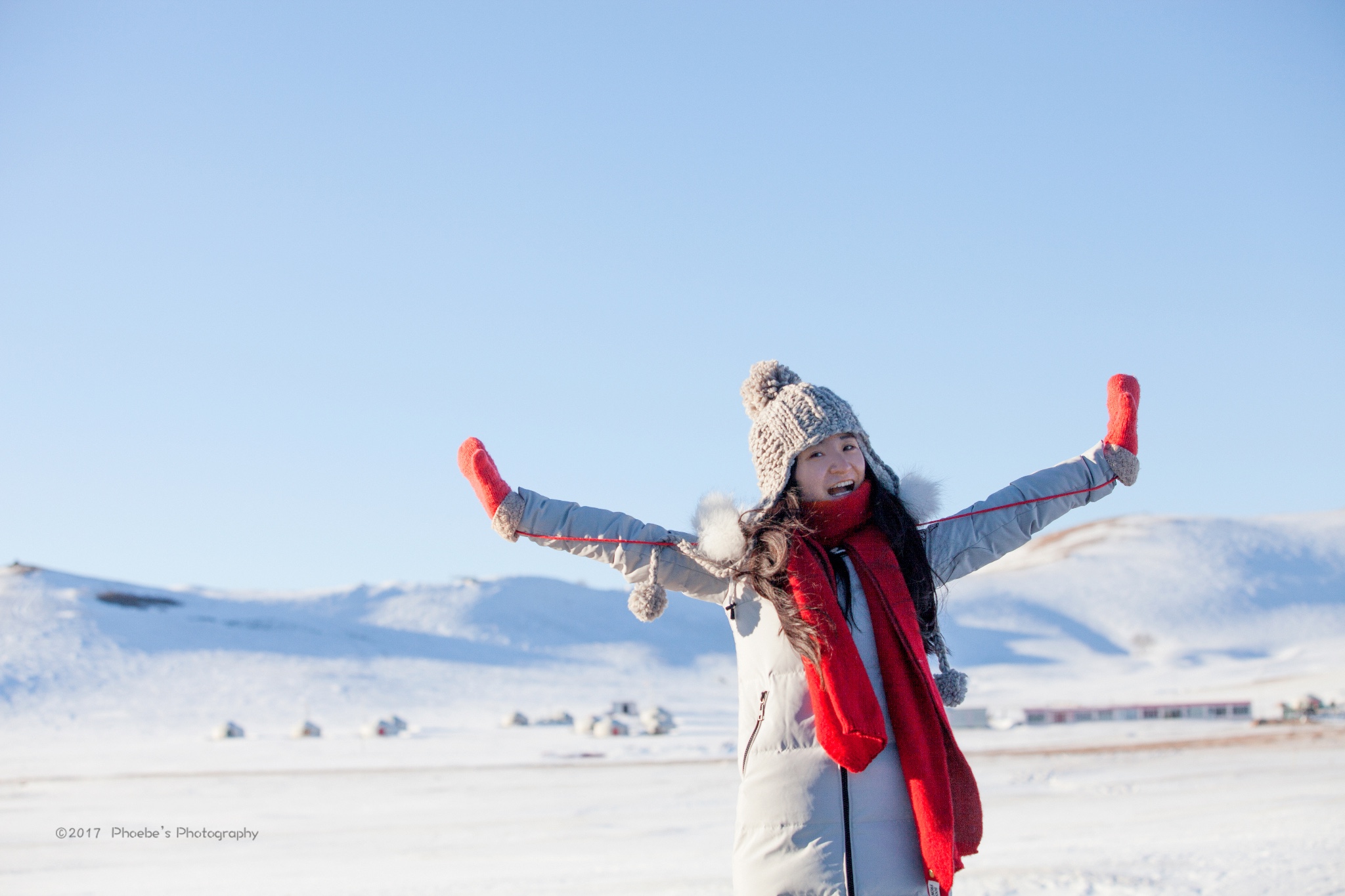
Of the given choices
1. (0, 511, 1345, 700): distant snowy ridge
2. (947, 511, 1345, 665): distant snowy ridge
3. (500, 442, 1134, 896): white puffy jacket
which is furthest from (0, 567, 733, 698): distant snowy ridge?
(500, 442, 1134, 896): white puffy jacket

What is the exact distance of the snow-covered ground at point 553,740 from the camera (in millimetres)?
Result: 8875

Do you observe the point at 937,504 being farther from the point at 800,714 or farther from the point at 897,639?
the point at 800,714

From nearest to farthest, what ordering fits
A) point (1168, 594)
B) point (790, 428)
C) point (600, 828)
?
1. point (790, 428)
2. point (600, 828)
3. point (1168, 594)

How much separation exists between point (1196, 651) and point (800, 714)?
7034 cm

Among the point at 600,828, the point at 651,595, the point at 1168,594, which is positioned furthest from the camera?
the point at 1168,594

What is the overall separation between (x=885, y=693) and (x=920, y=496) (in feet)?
1.79

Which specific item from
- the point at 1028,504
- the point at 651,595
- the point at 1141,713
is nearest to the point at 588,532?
the point at 651,595

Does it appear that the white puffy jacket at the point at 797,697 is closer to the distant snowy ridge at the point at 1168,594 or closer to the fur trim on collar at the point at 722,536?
the fur trim on collar at the point at 722,536

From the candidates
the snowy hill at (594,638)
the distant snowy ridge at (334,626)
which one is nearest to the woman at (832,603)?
the snowy hill at (594,638)

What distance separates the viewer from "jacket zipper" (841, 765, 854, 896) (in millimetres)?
2473

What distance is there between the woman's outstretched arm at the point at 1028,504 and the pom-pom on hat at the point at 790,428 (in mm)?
197

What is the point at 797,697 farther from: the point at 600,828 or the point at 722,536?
the point at 600,828

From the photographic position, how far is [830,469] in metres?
2.86

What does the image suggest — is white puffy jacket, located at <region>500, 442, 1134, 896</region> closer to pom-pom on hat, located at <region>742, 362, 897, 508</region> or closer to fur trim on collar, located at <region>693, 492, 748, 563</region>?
fur trim on collar, located at <region>693, 492, 748, 563</region>
